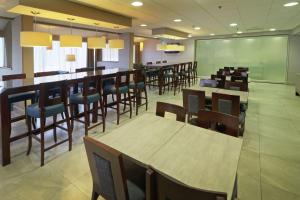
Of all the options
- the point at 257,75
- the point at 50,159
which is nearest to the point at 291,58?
the point at 257,75

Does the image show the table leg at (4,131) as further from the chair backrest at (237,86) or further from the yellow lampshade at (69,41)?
the chair backrest at (237,86)

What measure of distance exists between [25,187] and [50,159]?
583 millimetres

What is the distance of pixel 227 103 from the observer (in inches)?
117

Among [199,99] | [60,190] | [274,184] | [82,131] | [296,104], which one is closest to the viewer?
[60,190]

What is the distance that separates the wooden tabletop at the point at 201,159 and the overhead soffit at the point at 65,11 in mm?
3509

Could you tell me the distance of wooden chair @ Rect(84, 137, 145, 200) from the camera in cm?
115

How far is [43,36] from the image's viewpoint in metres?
3.88

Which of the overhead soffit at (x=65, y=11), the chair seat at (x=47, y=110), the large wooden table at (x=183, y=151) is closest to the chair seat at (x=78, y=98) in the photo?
the chair seat at (x=47, y=110)

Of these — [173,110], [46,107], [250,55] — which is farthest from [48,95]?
[250,55]

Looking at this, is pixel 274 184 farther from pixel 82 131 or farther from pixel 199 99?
pixel 82 131

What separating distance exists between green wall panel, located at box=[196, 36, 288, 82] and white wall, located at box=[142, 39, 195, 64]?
1.32ft

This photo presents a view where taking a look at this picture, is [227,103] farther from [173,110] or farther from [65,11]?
[65,11]

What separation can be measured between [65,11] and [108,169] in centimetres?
392

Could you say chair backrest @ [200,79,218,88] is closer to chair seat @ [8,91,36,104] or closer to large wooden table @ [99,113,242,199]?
large wooden table @ [99,113,242,199]
